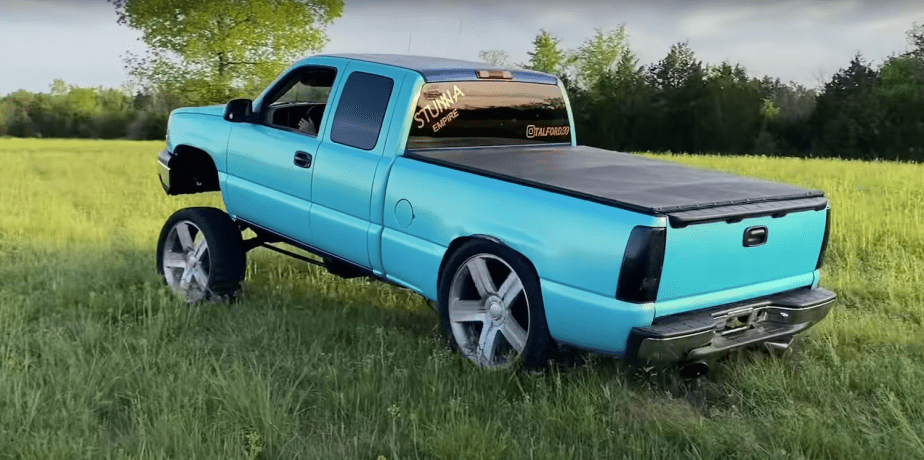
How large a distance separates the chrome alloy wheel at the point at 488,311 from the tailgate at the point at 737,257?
0.81m

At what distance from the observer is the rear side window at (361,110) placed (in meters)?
5.59

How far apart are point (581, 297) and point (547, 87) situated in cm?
246

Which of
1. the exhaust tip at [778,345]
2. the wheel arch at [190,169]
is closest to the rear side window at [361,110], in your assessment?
the wheel arch at [190,169]

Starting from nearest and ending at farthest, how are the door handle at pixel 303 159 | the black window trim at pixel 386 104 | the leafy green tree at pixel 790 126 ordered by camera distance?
the black window trim at pixel 386 104 < the door handle at pixel 303 159 < the leafy green tree at pixel 790 126

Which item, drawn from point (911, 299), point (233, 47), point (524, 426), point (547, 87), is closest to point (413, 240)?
point (524, 426)

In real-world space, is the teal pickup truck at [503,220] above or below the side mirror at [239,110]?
below

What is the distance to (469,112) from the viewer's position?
231 inches

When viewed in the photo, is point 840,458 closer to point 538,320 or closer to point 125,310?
point 538,320

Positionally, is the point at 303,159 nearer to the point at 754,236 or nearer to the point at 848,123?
the point at 754,236

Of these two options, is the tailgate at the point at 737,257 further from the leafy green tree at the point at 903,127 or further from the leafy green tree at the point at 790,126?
the leafy green tree at the point at 903,127

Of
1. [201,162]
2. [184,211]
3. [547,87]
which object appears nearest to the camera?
[547,87]

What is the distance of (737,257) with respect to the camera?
4.49 m

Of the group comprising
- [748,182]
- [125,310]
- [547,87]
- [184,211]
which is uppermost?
[547,87]

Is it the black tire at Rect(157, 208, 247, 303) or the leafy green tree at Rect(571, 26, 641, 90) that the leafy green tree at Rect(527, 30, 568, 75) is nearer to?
the leafy green tree at Rect(571, 26, 641, 90)
